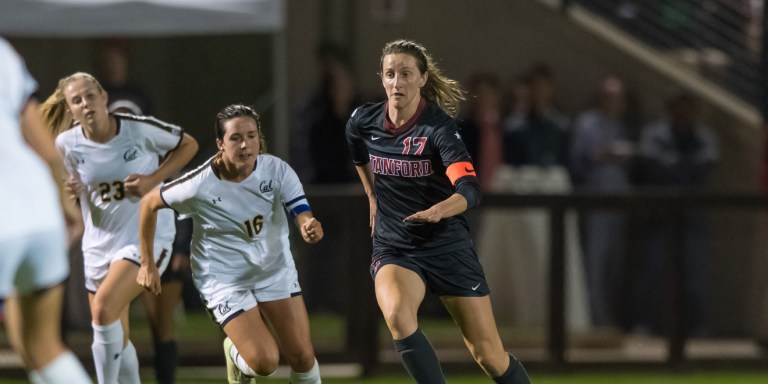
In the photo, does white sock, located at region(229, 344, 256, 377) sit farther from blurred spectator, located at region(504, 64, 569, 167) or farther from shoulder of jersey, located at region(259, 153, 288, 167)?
blurred spectator, located at region(504, 64, 569, 167)

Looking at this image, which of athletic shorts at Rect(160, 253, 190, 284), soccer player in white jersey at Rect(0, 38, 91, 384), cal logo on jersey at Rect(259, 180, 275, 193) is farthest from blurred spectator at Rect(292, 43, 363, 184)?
soccer player in white jersey at Rect(0, 38, 91, 384)

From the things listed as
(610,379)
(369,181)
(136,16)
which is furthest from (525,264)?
(369,181)

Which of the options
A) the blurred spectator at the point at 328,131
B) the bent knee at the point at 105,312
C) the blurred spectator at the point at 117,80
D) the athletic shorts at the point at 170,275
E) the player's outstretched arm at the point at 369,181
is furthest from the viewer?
the blurred spectator at the point at 328,131

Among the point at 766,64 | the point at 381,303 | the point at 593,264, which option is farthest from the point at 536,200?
the point at 381,303

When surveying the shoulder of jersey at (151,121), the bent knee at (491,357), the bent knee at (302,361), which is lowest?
the bent knee at (302,361)

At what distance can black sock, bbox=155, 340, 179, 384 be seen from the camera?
842cm

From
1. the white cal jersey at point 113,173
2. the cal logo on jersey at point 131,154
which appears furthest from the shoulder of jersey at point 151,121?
the cal logo on jersey at point 131,154

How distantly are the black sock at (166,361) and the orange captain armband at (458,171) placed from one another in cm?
261

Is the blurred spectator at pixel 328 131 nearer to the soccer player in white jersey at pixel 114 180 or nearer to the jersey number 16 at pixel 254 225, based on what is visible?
the soccer player in white jersey at pixel 114 180

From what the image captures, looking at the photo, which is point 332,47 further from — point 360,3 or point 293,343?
point 293,343

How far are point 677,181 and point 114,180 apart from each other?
559 centimetres

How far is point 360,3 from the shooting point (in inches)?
512

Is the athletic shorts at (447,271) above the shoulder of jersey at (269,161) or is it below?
below

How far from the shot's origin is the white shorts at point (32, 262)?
4441 mm
